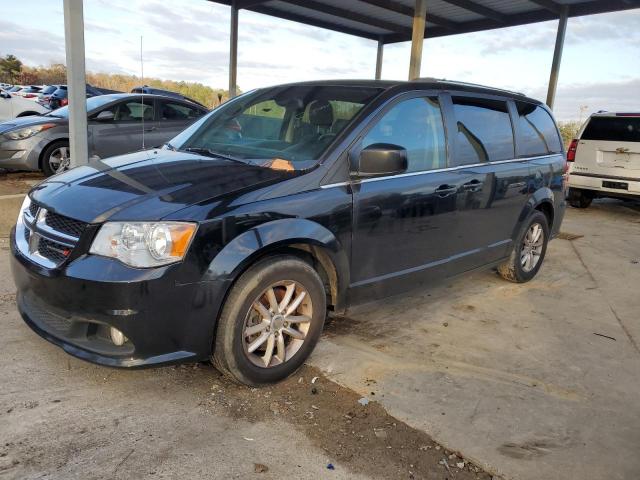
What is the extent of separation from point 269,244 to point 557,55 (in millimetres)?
16643

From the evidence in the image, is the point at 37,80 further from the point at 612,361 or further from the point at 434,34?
the point at 612,361

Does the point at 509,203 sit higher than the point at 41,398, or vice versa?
the point at 509,203

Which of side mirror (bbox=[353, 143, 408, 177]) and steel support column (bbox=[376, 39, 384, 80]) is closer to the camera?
side mirror (bbox=[353, 143, 408, 177])

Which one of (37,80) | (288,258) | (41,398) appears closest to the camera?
(41,398)

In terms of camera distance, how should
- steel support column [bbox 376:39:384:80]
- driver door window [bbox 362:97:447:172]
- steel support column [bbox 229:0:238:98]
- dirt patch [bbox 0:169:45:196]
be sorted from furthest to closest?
steel support column [bbox 376:39:384:80] → steel support column [bbox 229:0:238:98] → dirt patch [bbox 0:169:45:196] → driver door window [bbox 362:97:447:172]

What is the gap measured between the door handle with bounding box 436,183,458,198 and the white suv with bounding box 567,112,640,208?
20.9 ft

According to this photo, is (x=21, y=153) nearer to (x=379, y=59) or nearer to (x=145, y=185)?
(x=145, y=185)

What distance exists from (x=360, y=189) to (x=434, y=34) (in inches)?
710

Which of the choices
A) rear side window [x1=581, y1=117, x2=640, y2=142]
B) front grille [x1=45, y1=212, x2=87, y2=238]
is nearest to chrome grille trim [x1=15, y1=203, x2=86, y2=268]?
front grille [x1=45, y1=212, x2=87, y2=238]

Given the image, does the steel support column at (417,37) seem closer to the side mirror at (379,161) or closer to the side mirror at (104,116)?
the side mirror at (104,116)

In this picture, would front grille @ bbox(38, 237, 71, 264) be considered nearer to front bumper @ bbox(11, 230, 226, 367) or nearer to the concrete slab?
front bumper @ bbox(11, 230, 226, 367)

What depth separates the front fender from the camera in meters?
2.65

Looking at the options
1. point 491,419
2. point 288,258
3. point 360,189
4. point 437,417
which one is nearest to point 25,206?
point 288,258

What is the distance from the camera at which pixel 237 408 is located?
2.81 metres
